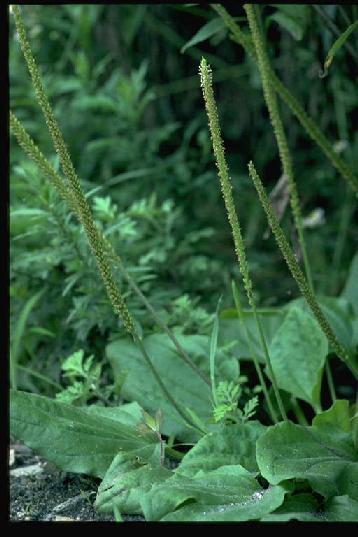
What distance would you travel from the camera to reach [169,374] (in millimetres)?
2199

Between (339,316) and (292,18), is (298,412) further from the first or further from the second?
(292,18)

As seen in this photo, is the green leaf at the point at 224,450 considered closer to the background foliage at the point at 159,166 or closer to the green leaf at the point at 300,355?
the green leaf at the point at 300,355

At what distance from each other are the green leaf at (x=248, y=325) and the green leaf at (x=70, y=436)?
0.58 metres

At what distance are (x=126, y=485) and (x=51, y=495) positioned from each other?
0.92 ft

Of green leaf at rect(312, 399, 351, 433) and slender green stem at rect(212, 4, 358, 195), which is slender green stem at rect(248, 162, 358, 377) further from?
slender green stem at rect(212, 4, 358, 195)

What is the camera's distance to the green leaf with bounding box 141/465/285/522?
1543 millimetres

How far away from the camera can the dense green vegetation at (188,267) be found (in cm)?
168

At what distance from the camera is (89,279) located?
237 cm

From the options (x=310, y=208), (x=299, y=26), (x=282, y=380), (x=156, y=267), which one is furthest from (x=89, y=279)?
(x=310, y=208)

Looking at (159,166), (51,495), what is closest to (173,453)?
(51,495)

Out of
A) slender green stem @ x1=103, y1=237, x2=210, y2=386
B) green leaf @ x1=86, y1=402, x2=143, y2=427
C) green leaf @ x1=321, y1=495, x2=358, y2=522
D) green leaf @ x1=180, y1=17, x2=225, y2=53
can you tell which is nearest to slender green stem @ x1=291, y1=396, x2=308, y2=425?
slender green stem @ x1=103, y1=237, x2=210, y2=386
